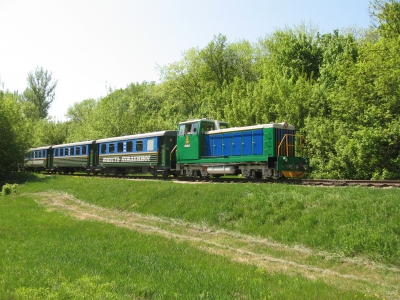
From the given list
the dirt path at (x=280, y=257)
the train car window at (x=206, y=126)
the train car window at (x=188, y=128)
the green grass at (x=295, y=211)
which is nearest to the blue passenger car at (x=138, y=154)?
A: the train car window at (x=188, y=128)

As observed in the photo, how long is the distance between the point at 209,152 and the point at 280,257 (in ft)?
40.7

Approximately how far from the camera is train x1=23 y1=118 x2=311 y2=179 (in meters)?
19.2

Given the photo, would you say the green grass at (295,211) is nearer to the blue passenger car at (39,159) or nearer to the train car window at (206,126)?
the train car window at (206,126)

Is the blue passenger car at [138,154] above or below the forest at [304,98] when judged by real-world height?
below

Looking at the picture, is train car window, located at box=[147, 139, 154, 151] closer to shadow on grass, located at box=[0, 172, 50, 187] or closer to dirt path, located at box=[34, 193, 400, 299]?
dirt path, located at box=[34, 193, 400, 299]

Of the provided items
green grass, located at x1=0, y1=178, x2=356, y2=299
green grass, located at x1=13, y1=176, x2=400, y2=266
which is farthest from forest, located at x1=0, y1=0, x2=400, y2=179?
green grass, located at x1=0, y1=178, x2=356, y2=299

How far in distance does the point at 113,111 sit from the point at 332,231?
44582mm

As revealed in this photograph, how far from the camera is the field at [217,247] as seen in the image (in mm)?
7328

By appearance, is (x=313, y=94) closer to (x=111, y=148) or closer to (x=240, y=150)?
(x=240, y=150)

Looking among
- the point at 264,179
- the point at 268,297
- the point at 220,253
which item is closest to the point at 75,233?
the point at 220,253

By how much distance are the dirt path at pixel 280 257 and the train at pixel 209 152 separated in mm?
6426

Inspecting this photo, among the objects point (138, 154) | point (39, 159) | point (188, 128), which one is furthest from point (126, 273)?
point (39, 159)

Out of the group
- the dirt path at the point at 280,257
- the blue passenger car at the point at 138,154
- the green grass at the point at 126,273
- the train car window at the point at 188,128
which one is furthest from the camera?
the blue passenger car at the point at 138,154

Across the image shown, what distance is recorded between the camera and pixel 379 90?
22.2 m
